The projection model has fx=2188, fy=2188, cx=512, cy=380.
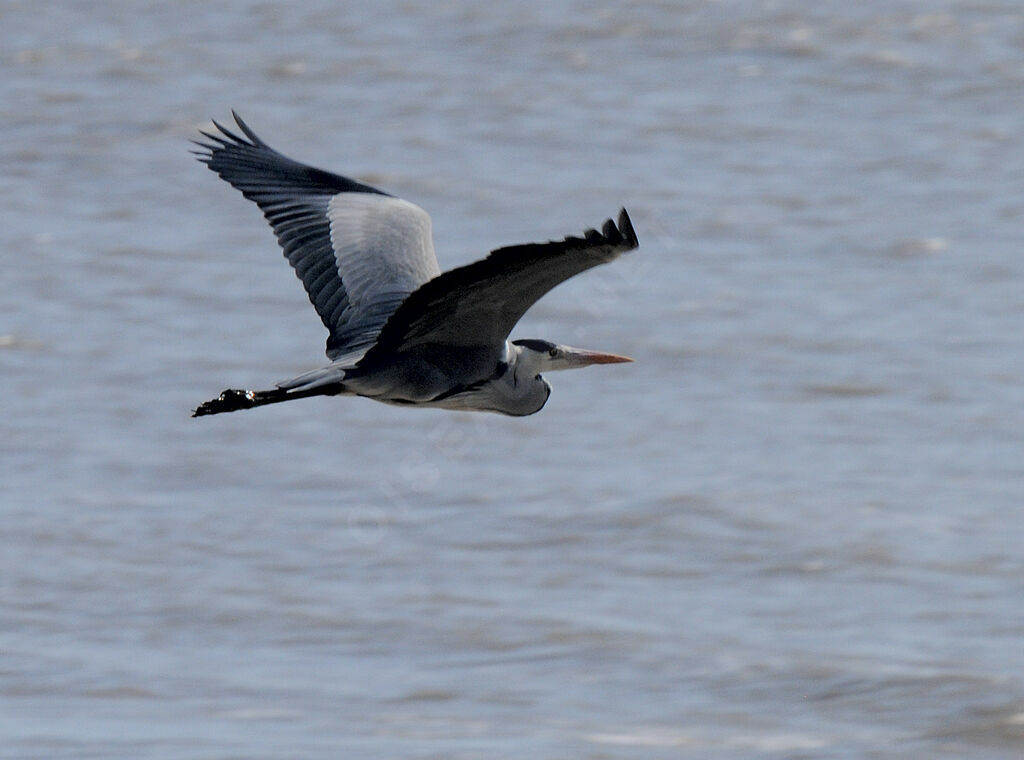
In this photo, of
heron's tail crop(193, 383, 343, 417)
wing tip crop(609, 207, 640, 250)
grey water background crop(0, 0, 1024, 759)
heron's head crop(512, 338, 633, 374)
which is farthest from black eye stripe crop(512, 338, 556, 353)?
grey water background crop(0, 0, 1024, 759)

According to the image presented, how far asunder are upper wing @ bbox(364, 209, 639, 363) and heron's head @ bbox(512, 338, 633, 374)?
1.00ft

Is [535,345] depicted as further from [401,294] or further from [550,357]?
[401,294]

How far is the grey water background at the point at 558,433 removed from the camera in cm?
801

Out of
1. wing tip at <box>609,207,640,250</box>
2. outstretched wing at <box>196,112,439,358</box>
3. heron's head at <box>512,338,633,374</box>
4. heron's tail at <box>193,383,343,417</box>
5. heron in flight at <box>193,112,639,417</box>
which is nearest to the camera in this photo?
wing tip at <box>609,207,640,250</box>

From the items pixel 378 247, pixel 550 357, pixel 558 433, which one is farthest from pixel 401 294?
pixel 558 433

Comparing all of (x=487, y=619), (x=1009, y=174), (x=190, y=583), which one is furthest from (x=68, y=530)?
(x=1009, y=174)

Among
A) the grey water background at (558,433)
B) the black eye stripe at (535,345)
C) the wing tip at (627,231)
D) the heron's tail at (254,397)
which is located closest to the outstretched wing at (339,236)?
the black eye stripe at (535,345)

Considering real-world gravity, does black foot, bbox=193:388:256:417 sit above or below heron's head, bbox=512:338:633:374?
below

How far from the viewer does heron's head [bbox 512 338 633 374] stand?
20.9 feet

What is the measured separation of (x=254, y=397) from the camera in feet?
18.6

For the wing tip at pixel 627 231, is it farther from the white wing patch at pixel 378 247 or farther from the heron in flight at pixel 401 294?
the white wing patch at pixel 378 247

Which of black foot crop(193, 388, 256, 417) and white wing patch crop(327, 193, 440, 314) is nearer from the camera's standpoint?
black foot crop(193, 388, 256, 417)

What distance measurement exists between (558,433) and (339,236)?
3.98 m

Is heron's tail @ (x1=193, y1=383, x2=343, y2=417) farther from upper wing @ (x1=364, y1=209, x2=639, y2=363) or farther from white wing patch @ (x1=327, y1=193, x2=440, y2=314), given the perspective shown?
white wing patch @ (x1=327, y1=193, x2=440, y2=314)
